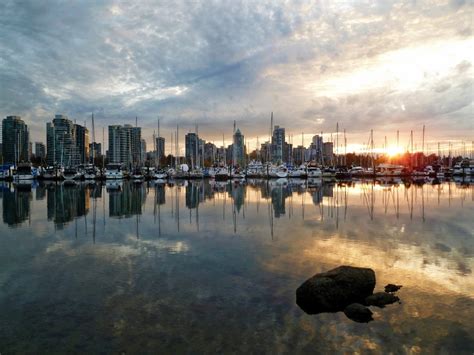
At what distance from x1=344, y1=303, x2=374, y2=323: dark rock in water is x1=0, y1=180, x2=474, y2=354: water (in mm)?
292

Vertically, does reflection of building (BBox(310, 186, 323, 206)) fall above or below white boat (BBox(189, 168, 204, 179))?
below

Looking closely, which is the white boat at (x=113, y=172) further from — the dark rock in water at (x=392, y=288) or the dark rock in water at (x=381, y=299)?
the dark rock in water at (x=381, y=299)

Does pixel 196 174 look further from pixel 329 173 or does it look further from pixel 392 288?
pixel 392 288

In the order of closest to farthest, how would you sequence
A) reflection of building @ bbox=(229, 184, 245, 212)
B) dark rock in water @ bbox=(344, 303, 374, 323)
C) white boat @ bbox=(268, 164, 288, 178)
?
1. dark rock in water @ bbox=(344, 303, 374, 323)
2. reflection of building @ bbox=(229, 184, 245, 212)
3. white boat @ bbox=(268, 164, 288, 178)

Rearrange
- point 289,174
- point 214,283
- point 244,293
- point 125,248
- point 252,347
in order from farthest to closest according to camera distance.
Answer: point 289,174
point 125,248
point 214,283
point 244,293
point 252,347

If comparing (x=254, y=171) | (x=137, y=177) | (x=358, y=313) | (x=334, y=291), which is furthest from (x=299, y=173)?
(x=358, y=313)

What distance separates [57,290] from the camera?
14617 millimetres

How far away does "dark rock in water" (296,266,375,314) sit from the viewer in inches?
505

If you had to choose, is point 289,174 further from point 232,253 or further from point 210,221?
point 232,253

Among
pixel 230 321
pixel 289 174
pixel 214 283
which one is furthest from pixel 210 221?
pixel 289 174

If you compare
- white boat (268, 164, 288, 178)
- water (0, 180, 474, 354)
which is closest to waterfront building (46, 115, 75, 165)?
white boat (268, 164, 288, 178)

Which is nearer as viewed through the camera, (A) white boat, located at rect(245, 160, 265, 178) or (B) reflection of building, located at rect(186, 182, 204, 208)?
(B) reflection of building, located at rect(186, 182, 204, 208)

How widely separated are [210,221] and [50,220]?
49.2 feet

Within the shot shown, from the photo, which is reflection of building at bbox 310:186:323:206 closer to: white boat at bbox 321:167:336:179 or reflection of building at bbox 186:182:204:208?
reflection of building at bbox 186:182:204:208
